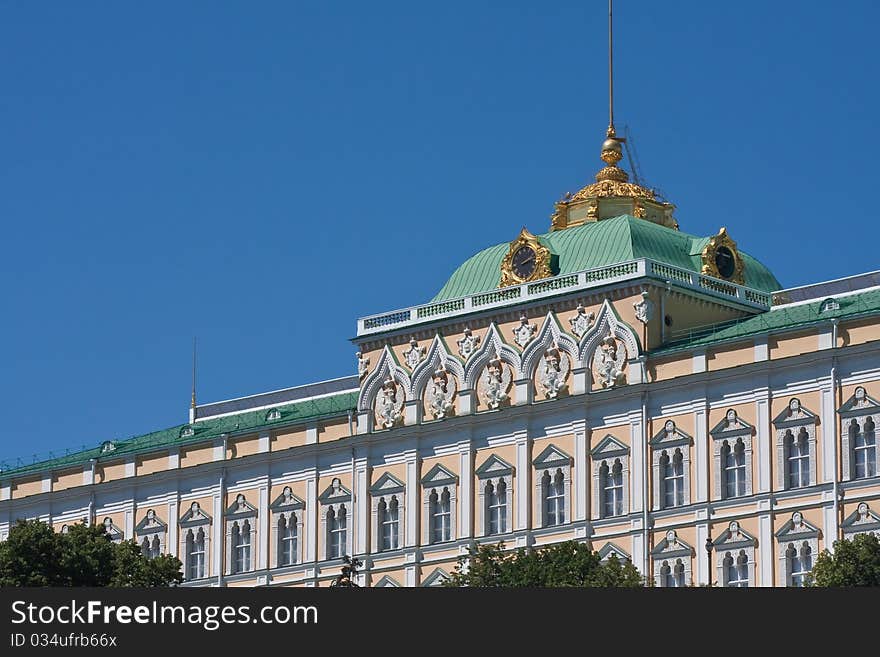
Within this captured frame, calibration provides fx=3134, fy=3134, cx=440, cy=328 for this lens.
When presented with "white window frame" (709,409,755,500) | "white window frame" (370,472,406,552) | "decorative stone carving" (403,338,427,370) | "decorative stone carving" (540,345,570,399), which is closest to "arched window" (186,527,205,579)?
"white window frame" (370,472,406,552)

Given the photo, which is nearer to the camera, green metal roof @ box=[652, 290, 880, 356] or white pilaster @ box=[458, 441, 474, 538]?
green metal roof @ box=[652, 290, 880, 356]

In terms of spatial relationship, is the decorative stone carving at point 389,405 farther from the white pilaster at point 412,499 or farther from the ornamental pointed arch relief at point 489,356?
the ornamental pointed arch relief at point 489,356

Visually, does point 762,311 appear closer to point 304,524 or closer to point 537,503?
point 537,503

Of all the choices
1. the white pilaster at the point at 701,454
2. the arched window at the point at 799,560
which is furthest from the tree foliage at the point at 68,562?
the arched window at the point at 799,560

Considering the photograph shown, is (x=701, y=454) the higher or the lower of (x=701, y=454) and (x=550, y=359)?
the lower

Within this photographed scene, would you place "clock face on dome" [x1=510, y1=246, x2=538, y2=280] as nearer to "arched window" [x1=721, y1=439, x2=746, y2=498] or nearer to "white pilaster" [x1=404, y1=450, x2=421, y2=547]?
"white pilaster" [x1=404, y1=450, x2=421, y2=547]

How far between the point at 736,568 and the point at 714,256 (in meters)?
18.5

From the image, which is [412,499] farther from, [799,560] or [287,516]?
[799,560]

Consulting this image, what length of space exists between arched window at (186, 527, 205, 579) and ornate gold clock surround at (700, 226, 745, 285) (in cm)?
3104

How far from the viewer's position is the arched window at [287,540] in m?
158

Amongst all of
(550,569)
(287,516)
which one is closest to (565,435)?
(550,569)

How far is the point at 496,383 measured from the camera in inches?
5910

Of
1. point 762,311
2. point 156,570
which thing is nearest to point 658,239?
point 762,311

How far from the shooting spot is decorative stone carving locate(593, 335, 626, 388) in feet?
477
